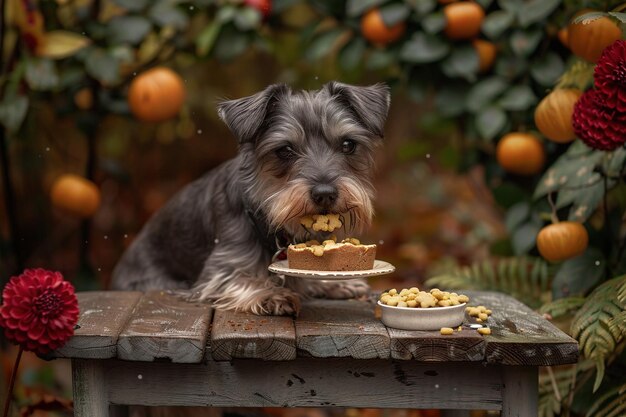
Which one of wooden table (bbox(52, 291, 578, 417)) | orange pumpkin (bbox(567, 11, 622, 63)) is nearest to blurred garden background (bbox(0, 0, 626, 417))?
orange pumpkin (bbox(567, 11, 622, 63))

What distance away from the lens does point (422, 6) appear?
578cm

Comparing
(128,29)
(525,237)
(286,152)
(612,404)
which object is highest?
(128,29)

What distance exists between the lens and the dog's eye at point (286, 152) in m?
4.06

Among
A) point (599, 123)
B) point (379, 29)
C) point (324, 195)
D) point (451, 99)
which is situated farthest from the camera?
point (451, 99)

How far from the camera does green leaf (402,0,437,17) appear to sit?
577 centimetres

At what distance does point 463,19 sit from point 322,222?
250cm

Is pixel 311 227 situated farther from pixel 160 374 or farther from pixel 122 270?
pixel 122 270

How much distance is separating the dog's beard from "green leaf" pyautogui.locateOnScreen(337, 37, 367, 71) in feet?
7.62

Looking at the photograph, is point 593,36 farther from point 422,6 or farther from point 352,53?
point 352,53

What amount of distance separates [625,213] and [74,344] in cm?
310

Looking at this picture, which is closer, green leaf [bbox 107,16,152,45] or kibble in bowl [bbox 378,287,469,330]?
kibble in bowl [bbox 378,287,469,330]

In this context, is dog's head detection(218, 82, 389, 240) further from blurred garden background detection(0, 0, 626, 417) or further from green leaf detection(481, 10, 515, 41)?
green leaf detection(481, 10, 515, 41)

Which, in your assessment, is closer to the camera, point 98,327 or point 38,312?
point 38,312

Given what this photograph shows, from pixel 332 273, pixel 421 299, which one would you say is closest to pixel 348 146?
pixel 332 273
